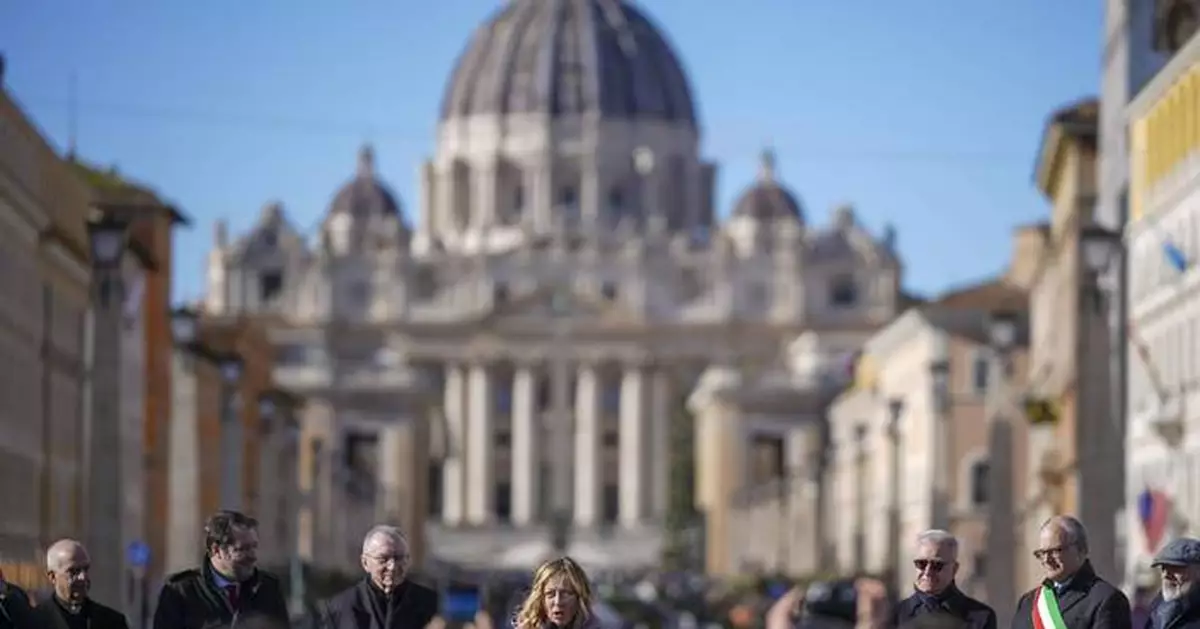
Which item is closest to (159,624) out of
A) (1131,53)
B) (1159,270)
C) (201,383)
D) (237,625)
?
(237,625)

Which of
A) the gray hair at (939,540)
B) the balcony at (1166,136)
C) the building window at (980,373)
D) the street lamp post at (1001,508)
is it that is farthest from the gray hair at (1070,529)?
the building window at (980,373)

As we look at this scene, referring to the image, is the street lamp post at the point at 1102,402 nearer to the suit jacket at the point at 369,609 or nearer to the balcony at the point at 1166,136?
the balcony at the point at 1166,136

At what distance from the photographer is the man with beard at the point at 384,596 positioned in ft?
52.5

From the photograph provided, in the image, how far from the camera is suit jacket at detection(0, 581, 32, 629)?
50.5 feet

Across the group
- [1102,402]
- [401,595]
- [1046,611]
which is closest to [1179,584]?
[1046,611]

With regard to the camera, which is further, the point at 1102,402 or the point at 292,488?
the point at 292,488

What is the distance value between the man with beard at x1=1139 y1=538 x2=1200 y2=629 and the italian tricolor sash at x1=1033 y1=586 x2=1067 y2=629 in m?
0.37

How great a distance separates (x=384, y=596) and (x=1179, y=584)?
9.43ft

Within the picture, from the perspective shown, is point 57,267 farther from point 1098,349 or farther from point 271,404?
point 1098,349

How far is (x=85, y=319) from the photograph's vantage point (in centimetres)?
6431

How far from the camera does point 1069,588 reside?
1580cm

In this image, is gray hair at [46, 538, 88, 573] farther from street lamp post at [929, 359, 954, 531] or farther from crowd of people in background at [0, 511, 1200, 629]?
street lamp post at [929, 359, 954, 531]

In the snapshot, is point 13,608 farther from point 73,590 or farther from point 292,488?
point 292,488

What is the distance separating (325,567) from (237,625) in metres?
83.4
